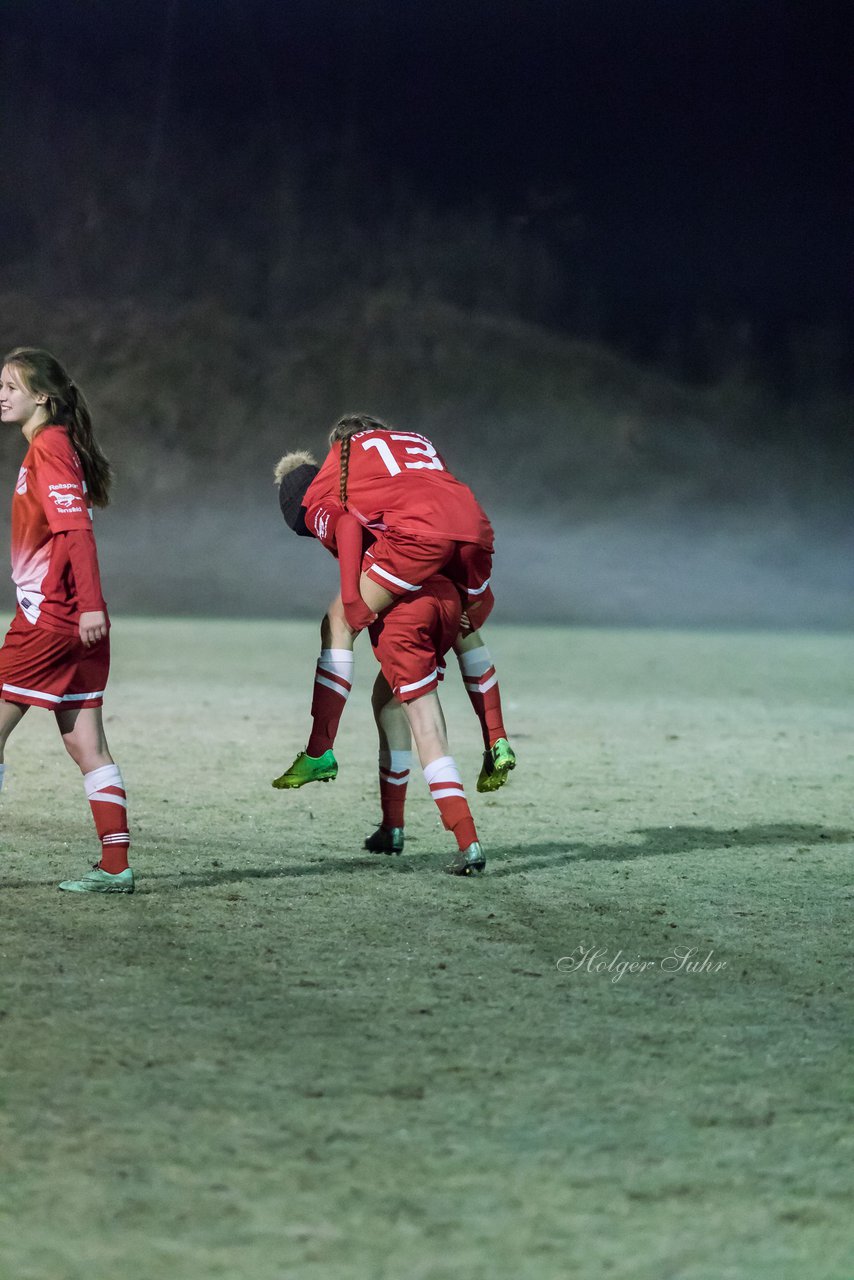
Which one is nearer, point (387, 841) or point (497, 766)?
point (497, 766)

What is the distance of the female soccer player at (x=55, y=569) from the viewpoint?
454 centimetres

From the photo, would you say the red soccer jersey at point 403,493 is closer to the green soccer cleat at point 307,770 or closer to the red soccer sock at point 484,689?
the red soccer sock at point 484,689

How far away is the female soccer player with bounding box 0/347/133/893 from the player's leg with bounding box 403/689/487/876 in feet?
3.43

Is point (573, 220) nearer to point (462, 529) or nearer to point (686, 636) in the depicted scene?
point (686, 636)

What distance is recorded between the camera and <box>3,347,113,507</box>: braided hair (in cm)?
459

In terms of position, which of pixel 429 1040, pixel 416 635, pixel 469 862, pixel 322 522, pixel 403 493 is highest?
pixel 403 493

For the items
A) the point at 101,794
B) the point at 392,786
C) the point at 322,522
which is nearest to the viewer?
the point at 101,794

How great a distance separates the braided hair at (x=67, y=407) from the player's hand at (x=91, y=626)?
42 cm

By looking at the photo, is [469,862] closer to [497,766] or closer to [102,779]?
[497,766]

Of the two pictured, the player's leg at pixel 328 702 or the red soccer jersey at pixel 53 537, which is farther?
the player's leg at pixel 328 702

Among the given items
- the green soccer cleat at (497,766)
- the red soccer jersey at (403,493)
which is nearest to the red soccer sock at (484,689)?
the green soccer cleat at (497,766)

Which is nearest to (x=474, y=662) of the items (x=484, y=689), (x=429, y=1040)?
(x=484, y=689)

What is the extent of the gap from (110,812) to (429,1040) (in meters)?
1.82

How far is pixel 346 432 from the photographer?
5398 millimetres
